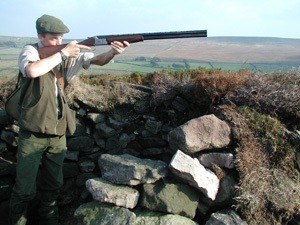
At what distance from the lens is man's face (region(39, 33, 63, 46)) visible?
4.81m

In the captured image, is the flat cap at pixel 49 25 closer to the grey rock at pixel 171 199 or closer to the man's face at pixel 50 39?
the man's face at pixel 50 39

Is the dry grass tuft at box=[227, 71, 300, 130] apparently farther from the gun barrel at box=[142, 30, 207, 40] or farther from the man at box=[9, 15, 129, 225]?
the man at box=[9, 15, 129, 225]

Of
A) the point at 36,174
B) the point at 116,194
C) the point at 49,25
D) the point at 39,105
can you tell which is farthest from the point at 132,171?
the point at 49,25

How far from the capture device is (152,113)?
21.4ft

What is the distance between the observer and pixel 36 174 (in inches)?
195

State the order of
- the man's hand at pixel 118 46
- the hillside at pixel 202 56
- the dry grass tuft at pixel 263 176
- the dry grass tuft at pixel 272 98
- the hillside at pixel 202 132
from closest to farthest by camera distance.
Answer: the dry grass tuft at pixel 263 176, the hillside at pixel 202 132, the man's hand at pixel 118 46, the dry grass tuft at pixel 272 98, the hillside at pixel 202 56

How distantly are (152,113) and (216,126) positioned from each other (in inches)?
65.5

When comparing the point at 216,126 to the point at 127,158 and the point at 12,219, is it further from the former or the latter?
the point at 12,219

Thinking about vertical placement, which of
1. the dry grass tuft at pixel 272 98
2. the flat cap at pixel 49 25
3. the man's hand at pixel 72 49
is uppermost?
the flat cap at pixel 49 25

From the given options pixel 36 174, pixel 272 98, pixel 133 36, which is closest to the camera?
pixel 36 174

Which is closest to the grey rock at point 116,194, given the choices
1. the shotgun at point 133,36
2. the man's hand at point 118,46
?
the man's hand at point 118,46

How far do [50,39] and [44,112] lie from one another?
3.28 feet

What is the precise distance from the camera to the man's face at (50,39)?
15.8ft

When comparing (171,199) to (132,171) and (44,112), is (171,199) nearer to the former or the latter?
(132,171)
